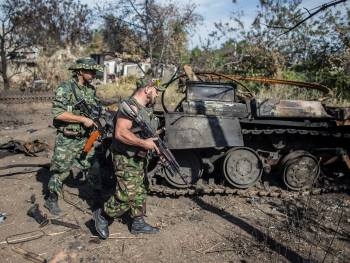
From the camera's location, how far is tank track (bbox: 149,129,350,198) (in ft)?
Result: 23.0

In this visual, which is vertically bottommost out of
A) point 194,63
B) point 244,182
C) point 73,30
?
point 244,182

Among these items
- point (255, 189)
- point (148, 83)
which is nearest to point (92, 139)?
point (148, 83)

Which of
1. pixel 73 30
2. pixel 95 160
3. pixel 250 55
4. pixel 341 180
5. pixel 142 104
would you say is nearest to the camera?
pixel 142 104

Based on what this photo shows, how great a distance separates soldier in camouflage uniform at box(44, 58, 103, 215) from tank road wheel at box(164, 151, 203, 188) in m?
1.53

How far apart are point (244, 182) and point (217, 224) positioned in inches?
57.1

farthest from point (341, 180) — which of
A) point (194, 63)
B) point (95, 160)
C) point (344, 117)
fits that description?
point (194, 63)

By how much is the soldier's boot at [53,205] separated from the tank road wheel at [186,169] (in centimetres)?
173

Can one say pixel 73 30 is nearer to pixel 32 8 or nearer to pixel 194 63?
A: pixel 32 8

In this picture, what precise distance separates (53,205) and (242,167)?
2.98 meters

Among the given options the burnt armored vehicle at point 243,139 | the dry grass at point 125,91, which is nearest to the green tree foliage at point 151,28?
the dry grass at point 125,91

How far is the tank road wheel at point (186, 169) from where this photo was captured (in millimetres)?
7109

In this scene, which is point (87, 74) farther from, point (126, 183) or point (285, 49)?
point (285, 49)

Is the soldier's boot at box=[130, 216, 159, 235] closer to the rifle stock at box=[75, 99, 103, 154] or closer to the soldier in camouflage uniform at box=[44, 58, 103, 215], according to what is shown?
the soldier in camouflage uniform at box=[44, 58, 103, 215]

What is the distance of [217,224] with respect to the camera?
19.7 ft
